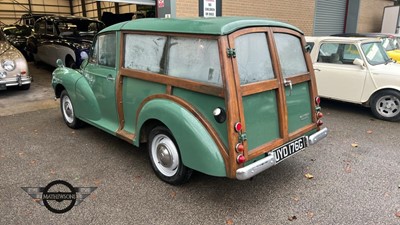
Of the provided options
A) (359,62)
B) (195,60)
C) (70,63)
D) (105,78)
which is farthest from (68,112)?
(359,62)

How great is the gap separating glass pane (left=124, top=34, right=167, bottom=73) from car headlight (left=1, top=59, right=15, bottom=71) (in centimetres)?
484

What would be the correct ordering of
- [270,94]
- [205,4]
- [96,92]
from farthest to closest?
[205,4] < [96,92] < [270,94]

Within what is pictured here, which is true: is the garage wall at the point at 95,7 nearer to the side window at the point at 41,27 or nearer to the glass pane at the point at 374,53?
the side window at the point at 41,27

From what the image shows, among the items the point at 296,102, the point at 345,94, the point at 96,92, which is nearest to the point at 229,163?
the point at 296,102

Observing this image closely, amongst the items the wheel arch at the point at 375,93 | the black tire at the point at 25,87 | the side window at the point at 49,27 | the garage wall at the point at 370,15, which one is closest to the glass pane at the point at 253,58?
the wheel arch at the point at 375,93

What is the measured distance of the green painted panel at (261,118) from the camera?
2.98m

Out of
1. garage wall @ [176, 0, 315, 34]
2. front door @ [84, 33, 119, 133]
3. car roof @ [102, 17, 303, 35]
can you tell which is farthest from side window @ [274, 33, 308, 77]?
garage wall @ [176, 0, 315, 34]

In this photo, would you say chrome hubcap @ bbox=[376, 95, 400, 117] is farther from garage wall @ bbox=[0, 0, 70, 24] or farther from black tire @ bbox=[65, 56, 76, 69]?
garage wall @ bbox=[0, 0, 70, 24]

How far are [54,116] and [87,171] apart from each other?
9.20 feet

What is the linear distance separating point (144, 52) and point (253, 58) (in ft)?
4.41

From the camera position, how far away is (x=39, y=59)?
1140cm

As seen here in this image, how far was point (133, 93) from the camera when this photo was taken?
12.5 ft

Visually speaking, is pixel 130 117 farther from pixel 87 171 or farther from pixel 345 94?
pixel 345 94
